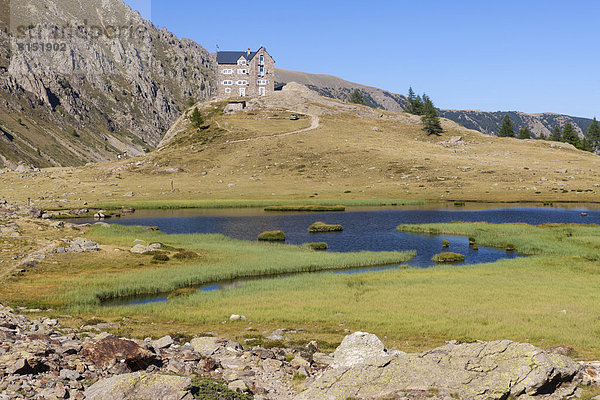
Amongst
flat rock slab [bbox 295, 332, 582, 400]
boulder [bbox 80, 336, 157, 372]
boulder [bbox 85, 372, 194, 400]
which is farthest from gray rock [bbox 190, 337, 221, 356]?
flat rock slab [bbox 295, 332, 582, 400]

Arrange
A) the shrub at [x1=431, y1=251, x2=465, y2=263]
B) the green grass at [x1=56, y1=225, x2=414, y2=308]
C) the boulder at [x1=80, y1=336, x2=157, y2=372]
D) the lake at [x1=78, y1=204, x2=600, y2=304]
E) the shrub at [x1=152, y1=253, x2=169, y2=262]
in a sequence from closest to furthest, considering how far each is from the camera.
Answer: the boulder at [x1=80, y1=336, x2=157, y2=372]
the green grass at [x1=56, y1=225, x2=414, y2=308]
the shrub at [x1=152, y1=253, x2=169, y2=262]
the shrub at [x1=431, y1=251, x2=465, y2=263]
the lake at [x1=78, y1=204, x2=600, y2=304]

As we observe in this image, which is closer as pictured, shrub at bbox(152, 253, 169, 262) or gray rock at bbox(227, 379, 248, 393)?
gray rock at bbox(227, 379, 248, 393)

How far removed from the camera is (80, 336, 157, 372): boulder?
810 inches

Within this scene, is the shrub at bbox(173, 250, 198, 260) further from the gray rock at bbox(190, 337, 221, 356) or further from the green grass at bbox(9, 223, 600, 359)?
the gray rock at bbox(190, 337, 221, 356)

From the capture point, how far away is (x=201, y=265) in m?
55.4

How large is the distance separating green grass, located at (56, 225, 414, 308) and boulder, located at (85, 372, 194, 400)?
24757 millimetres

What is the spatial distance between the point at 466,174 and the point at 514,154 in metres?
41.0

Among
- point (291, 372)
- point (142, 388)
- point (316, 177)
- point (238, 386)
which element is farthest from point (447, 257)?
point (316, 177)

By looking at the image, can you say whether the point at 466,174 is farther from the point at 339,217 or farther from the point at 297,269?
the point at 297,269

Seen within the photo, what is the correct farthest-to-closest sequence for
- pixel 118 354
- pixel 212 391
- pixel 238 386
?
1. pixel 118 354
2. pixel 238 386
3. pixel 212 391

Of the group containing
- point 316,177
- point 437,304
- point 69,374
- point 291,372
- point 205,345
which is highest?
point 316,177

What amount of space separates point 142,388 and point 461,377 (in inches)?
435

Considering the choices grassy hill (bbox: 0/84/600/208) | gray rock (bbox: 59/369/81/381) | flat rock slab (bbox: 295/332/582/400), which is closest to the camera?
flat rock slab (bbox: 295/332/582/400)

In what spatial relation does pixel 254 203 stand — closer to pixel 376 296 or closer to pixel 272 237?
pixel 272 237
